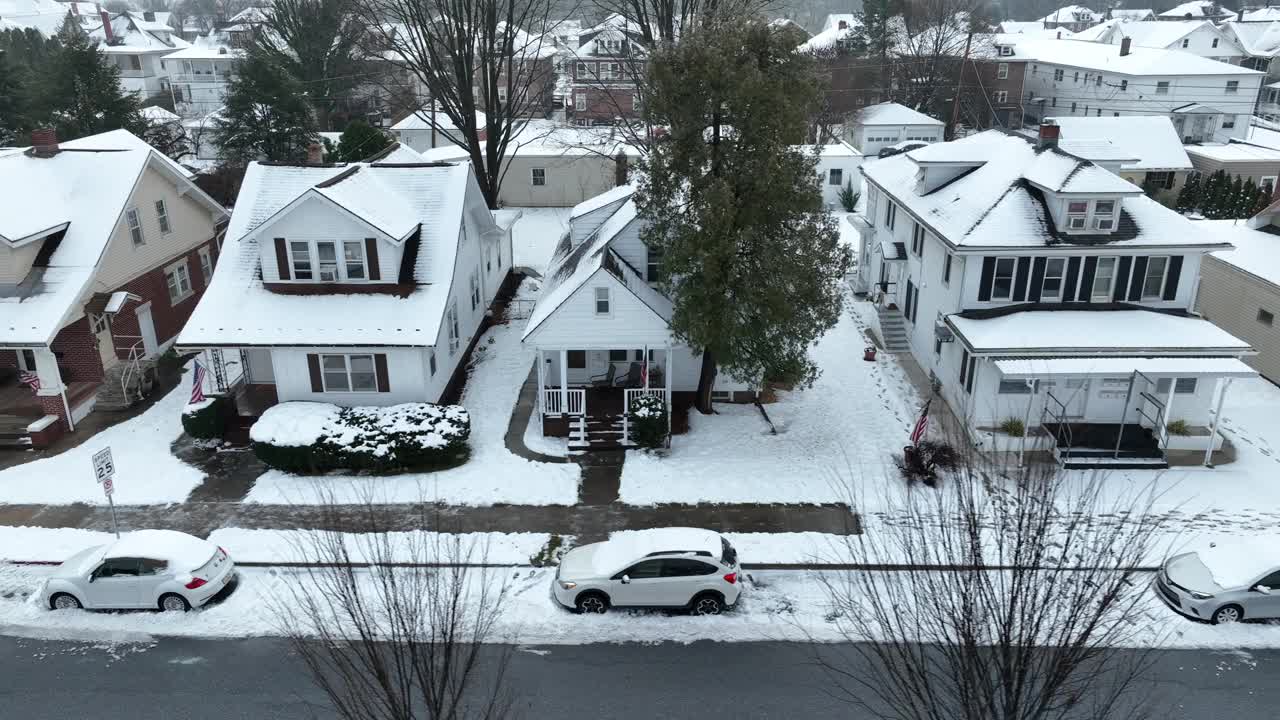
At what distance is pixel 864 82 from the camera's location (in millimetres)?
71062

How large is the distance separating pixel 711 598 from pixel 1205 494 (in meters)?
13.5

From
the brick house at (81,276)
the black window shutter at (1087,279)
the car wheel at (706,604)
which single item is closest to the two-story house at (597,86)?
the brick house at (81,276)

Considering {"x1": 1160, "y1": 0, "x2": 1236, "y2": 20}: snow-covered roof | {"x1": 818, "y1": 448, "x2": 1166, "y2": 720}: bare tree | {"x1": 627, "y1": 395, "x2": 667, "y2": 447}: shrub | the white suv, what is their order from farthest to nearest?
1. {"x1": 1160, "y1": 0, "x2": 1236, "y2": 20}: snow-covered roof
2. {"x1": 627, "y1": 395, "x2": 667, "y2": 447}: shrub
3. the white suv
4. {"x1": 818, "y1": 448, "x2": 1166, "y2": 720}: bare tree

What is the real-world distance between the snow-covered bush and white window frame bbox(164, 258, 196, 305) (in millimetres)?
11054

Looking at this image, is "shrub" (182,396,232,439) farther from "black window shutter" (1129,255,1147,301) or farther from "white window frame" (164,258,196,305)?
"black window shutter" (1129,255,1147,301)

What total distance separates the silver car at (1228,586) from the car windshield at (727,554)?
8.79 metres

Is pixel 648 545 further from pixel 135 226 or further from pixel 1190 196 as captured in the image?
pixel 1190 196

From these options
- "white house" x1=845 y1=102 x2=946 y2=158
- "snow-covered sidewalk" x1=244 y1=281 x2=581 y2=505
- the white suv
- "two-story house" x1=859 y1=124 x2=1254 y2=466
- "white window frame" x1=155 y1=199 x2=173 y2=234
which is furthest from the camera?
"white house" x1=845 y1=102 x2=946 y2=158

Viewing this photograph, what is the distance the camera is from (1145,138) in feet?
158

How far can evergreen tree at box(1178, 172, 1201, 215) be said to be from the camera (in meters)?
45.9

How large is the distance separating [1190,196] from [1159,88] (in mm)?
23915

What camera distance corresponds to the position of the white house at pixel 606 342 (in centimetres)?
2370

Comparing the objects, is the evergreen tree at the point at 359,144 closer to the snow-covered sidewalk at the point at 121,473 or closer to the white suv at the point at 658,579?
the snow-covered sidewalk at the point at 121,473

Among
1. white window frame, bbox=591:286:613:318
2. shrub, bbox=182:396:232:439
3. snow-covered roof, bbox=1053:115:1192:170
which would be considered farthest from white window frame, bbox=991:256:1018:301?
snow-covered roof, bbox=1053:115:1192:170
